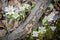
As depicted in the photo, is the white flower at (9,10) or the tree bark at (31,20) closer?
the tree bark at (31,20)

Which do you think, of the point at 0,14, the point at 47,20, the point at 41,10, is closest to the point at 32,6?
the point at 41,10

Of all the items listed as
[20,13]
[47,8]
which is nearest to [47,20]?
[47,8]

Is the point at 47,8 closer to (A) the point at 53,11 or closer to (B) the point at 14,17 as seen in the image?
(A) the point at 53,11

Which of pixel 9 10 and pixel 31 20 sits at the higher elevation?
pixel 9 10

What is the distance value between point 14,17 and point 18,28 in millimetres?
189

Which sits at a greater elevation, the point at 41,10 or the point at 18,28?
the point at 41,10

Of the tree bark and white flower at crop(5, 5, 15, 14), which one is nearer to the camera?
the tree bark

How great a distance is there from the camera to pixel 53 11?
8.38 feet

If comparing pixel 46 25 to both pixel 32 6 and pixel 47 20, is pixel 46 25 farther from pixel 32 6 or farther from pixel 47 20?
pixel 32 6

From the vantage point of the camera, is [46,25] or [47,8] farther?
[47,8]

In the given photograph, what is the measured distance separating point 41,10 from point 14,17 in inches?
15.3

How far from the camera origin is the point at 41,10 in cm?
247

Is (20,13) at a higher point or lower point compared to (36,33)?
higher

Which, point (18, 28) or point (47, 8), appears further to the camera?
point (47, 8)
